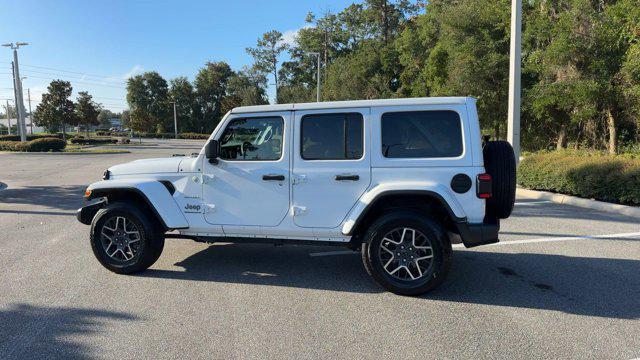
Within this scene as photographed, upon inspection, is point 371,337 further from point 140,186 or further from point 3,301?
point 3,301

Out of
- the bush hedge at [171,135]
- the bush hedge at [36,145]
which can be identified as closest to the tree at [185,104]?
the bush hedge at [171,135]

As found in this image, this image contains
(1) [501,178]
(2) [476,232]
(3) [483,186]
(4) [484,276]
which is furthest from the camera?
(4) [484,276]

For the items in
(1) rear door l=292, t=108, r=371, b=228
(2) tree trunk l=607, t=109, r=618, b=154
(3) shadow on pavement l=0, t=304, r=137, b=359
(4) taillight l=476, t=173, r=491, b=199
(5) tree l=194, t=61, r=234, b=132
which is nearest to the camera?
(3) shadow on pavement l=0, t=304, r=137, b=359

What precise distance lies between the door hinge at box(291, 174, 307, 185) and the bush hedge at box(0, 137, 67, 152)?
3426 centimetres

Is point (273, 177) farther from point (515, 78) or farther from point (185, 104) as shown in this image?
point (185, 104)

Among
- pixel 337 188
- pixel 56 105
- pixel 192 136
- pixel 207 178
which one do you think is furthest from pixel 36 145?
pixel 192 136

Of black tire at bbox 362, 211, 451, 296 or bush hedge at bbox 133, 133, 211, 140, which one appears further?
bush hedge at bbox 133, 133, 211, 140

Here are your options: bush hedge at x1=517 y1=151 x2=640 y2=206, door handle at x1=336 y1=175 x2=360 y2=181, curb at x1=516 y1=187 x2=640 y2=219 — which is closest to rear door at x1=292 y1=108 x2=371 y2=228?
door handle at x1=336 y1=175 x2=360 y2=181

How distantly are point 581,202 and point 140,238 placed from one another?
8.78m

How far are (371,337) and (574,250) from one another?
156 inches

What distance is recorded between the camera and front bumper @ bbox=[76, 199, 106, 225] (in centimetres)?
543

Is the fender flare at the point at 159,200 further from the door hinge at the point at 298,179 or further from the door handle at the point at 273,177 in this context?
the door hinge at the point at 298,179

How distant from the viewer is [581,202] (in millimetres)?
9680

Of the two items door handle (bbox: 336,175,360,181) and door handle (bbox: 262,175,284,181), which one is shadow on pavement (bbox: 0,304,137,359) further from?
door handle (bbox: 336,175,360,181)
